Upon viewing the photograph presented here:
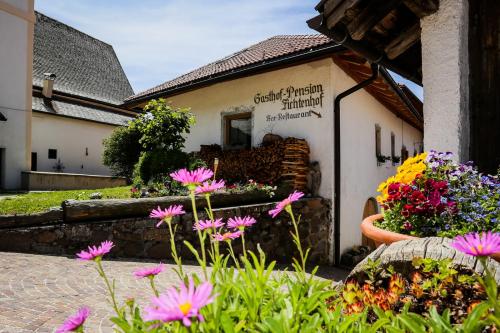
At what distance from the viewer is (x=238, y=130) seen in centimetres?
954

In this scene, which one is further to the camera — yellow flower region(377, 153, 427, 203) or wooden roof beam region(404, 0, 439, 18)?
wooden roof beam region(404, 0, 439, 18)

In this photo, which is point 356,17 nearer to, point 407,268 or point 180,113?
point 407,268

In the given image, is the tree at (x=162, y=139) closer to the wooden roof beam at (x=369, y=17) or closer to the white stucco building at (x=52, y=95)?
the white stucco building at (x=52, y=95)

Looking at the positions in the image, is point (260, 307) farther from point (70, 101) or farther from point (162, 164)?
point (70, 101)

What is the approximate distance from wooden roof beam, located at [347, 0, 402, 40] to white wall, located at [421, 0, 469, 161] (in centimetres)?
40

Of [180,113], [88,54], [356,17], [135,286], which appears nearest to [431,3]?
[356,17]

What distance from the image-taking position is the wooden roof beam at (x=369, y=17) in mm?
3420

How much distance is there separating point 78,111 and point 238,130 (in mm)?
14567

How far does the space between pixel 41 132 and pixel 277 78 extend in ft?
49.8

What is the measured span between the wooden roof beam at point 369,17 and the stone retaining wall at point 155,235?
13.4ft

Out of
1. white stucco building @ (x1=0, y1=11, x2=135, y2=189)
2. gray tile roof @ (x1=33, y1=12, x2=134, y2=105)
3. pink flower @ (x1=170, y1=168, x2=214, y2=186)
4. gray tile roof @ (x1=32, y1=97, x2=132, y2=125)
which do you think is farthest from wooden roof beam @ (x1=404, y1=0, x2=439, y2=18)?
gray tile roof @ (x1=33, y1=12, x2=134, y2=105)

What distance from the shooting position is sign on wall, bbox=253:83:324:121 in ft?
26.7

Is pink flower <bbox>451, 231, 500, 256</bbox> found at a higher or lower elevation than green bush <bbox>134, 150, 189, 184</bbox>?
lower

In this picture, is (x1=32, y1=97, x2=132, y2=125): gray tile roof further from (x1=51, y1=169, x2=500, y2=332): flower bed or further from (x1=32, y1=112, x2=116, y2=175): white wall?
(x1=51, y1=169, x2=500, y2=332): flower bed
